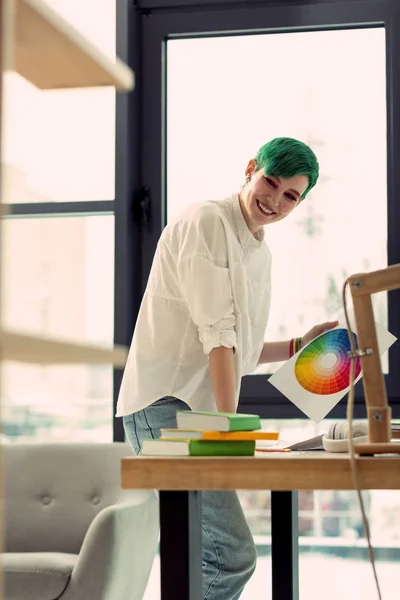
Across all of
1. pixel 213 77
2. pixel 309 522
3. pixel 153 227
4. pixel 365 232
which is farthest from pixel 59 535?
pixel 213 77

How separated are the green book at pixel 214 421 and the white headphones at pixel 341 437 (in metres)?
0.16

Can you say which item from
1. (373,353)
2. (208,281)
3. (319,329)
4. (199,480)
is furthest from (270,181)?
(199,480)

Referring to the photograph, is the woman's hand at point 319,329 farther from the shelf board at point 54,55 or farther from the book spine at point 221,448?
the shelf board at point 54,55

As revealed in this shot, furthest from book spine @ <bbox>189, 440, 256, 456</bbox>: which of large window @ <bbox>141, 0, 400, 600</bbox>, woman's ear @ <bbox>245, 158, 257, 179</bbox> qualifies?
large window @ <bbox>141, 0, 400, 600</bbox>

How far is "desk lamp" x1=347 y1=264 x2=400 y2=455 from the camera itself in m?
1.69

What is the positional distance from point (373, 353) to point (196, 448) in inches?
14.7

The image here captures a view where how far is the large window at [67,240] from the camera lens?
351 cm

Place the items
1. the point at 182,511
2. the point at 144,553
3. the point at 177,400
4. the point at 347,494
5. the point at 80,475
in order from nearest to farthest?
the point at 182,511 → the point at 177,400 → the point at 144,553 → the point at 80,475 → the point at 347,494

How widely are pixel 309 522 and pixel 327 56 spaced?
1.76m

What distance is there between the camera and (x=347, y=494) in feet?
11.1

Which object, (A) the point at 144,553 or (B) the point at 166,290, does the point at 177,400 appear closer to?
(B) the point at 166,290

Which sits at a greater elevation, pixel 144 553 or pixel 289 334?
pixel 289 334

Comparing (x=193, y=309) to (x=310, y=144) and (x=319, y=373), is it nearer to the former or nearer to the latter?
(x=319, y=373)

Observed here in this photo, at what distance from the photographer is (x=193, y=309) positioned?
2172mm
